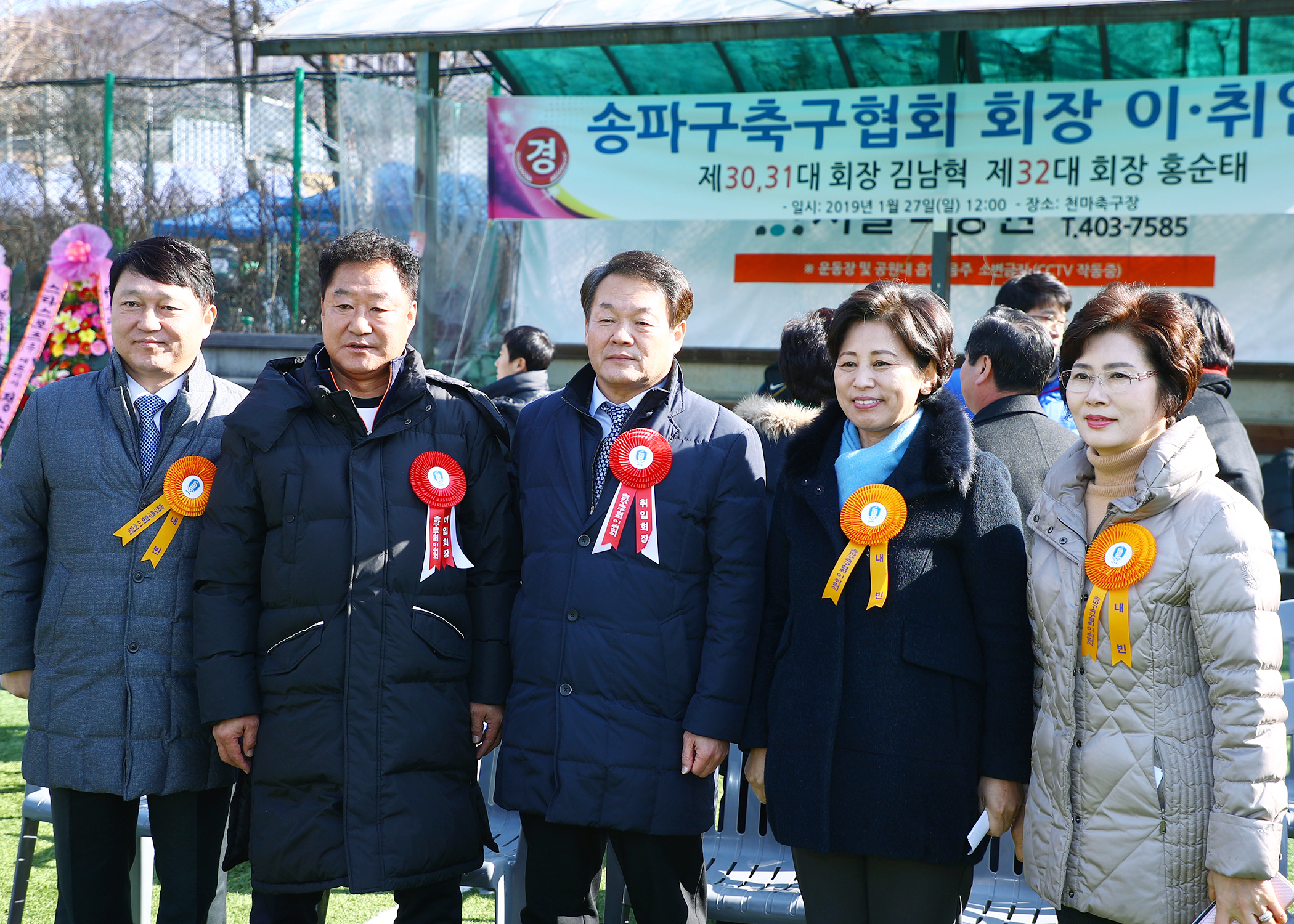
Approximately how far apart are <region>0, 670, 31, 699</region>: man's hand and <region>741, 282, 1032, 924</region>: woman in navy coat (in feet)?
5.94

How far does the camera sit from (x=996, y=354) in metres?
3.21

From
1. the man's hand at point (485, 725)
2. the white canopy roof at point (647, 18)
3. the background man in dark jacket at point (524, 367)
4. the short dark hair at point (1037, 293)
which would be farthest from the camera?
the background man in dark jacket at point (524, 367)

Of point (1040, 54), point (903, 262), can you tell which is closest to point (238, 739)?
point (903, 262)

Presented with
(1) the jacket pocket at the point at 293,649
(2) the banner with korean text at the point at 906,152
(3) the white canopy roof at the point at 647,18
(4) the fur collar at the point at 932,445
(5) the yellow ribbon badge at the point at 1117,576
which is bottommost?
(1) the jacket pocket at the point at 293,649

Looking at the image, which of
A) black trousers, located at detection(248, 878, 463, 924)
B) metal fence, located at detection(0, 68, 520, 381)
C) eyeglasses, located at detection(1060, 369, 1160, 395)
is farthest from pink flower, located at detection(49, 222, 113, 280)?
eyeglasses, located at detection(1060, 369, 1160, 395)

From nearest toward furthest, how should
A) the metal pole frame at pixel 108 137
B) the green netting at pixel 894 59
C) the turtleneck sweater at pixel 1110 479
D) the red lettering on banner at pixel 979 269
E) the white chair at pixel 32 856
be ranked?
the turtleneck sweater at pixel 1110 479 → the white chair at pixel 32 856 → the green netting at pixel 894 59 → the red lettering on banner at pixel 979 269 → the metal pole frame at pixel 108 137

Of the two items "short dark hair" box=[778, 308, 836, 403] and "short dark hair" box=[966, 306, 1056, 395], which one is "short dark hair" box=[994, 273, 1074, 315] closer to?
"short dark hair" box=[966, 306, 1056, 395]

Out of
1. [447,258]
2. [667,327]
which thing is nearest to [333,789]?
[667,327]

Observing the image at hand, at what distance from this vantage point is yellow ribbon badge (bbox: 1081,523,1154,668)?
202cm

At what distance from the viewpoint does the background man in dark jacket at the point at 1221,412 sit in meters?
3.34

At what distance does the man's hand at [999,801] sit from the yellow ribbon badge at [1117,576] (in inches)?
13.0

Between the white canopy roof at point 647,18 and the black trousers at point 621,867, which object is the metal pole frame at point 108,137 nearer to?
the white canopy roof at point 647,18

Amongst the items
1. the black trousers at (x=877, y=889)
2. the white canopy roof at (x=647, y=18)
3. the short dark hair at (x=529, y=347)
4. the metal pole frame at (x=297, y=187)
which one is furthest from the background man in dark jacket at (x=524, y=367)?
the metal pole frame at (x=297, y=187)

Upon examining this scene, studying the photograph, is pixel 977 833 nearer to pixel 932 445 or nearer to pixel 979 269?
pixel 932 445
